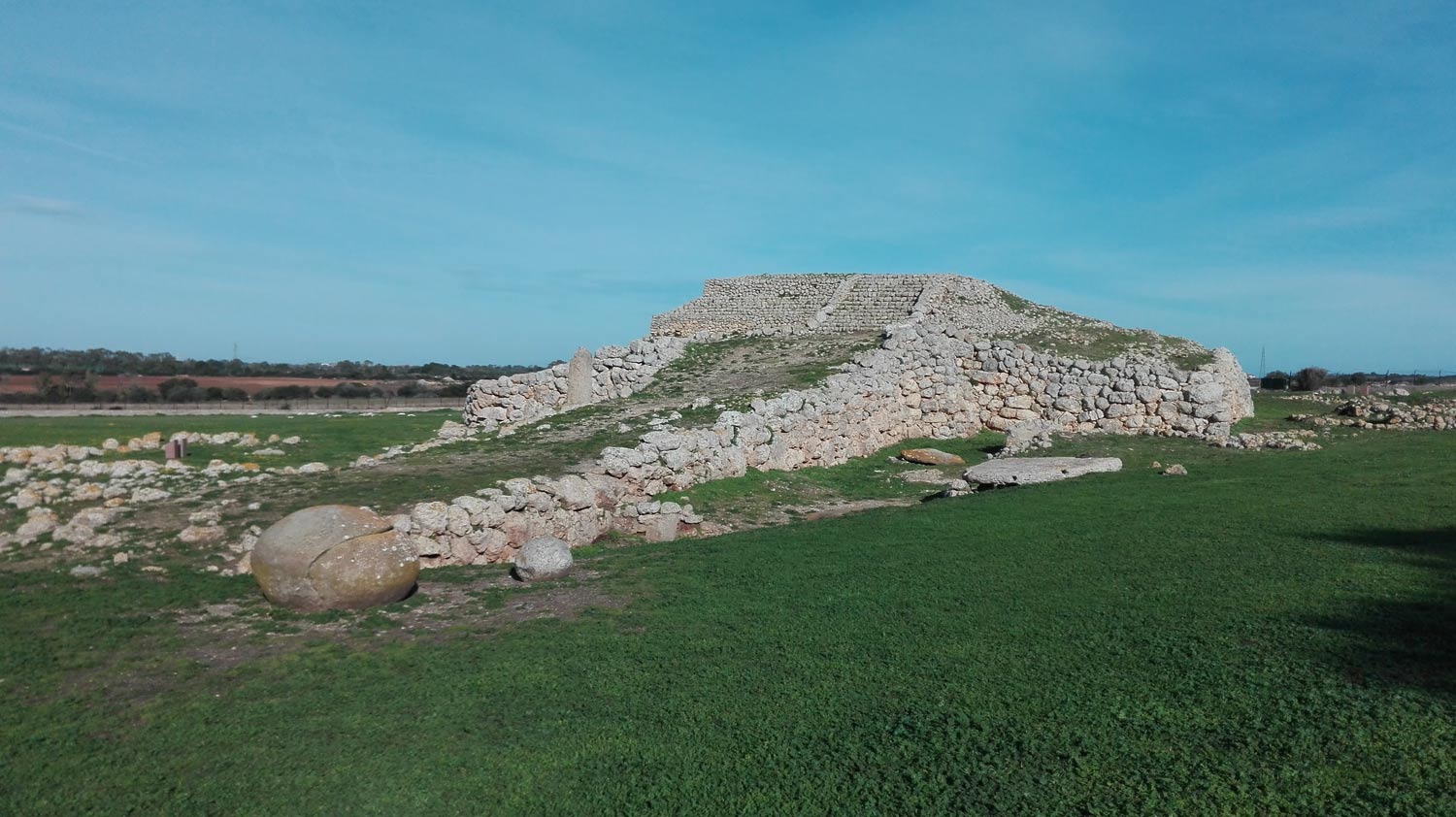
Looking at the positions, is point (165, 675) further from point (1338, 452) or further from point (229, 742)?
point (1338, 452)

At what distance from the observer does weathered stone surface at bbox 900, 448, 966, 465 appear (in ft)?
61.2

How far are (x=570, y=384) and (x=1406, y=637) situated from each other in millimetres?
18590

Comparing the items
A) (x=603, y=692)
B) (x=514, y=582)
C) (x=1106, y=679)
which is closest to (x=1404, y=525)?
(x=1106, y=679)

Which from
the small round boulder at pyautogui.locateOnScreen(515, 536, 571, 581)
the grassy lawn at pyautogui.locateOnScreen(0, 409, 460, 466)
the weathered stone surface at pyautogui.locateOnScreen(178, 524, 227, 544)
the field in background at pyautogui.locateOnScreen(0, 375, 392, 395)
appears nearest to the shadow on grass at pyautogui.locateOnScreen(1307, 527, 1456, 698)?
the small round boulder at pyautogui.locateOnScreen(515, 536, 571, 581)

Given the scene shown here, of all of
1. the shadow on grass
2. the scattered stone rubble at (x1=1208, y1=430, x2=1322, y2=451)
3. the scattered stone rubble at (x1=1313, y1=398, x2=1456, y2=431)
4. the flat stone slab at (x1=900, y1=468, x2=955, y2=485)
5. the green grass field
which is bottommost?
the green grass field

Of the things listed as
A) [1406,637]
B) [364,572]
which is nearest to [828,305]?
[364,572]

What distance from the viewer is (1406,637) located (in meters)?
6.08

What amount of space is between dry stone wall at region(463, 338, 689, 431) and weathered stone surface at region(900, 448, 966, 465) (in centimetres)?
722

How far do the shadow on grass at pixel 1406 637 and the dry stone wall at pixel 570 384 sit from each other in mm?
17202

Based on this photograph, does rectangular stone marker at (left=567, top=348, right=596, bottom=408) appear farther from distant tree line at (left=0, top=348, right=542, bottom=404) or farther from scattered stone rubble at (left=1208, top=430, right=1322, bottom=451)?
distant tree line at (left=0, top=348, right=542, bottom=404)

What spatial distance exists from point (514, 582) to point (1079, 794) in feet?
22.1

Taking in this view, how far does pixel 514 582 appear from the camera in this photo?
31.7 ft

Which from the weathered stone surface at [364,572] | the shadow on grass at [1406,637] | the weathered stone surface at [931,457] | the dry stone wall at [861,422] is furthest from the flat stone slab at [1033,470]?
the weathered stone surface at [364,572]

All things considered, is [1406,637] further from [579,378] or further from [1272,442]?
[579,378]
